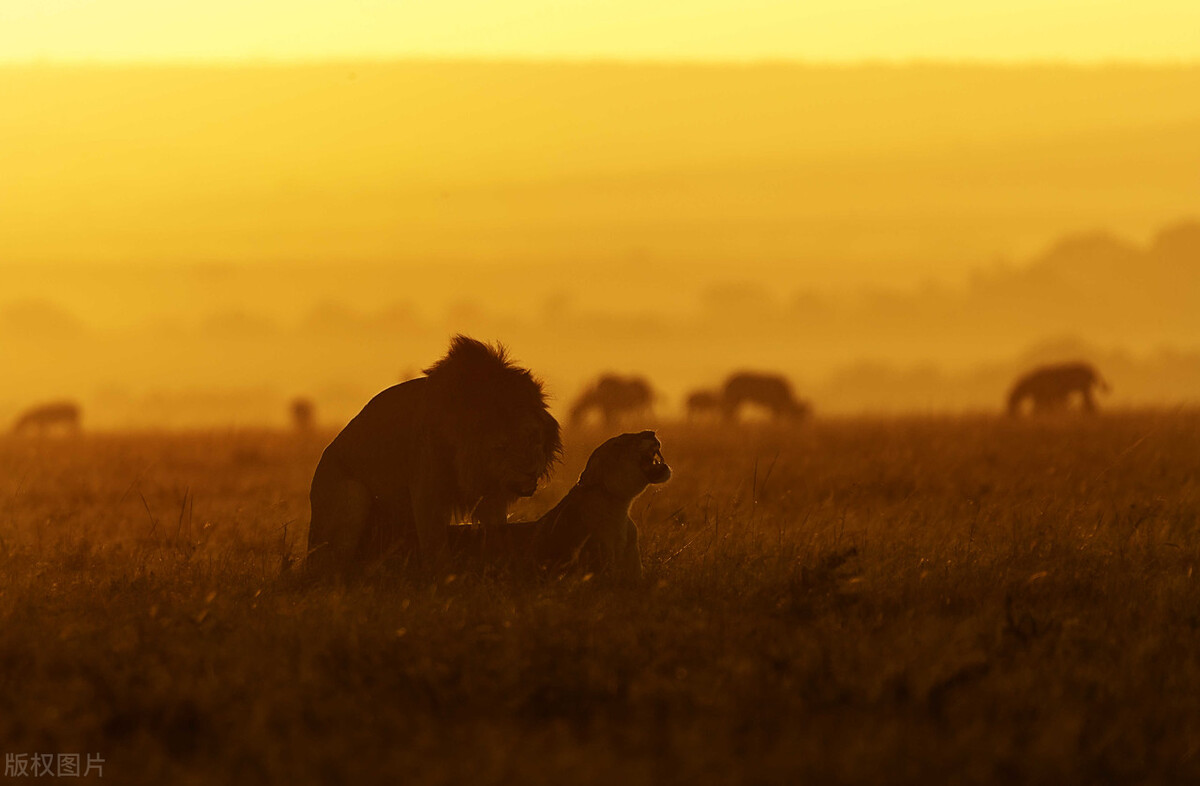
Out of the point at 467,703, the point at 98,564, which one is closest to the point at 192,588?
the point at 98,564

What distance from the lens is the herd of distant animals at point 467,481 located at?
323 inches

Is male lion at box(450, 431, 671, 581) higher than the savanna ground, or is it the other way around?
male lion at box(450, 431, 671, 581)

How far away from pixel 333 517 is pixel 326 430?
15.9 m

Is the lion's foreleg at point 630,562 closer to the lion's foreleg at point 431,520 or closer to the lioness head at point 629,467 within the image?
the lioness head at point 629,467

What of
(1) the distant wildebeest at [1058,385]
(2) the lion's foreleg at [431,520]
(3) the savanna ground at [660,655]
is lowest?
(3) the savanna ground at [660,655]

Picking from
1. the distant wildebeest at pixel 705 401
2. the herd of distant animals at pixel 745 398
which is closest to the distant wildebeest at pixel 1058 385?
the herd of distant animals at pixel 745 398

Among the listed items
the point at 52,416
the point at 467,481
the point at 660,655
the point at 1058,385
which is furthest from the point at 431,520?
the point at 52,416

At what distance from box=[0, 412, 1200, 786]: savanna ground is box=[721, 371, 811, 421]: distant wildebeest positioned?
767 inches

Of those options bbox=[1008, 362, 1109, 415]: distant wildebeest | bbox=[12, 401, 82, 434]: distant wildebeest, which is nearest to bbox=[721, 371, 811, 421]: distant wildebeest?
bbox=[1008, 362, 1109, 415]: distant wildebeest

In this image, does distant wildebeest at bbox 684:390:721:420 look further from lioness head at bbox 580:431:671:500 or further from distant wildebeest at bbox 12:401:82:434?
lioness head at bbox 580:431:671:500

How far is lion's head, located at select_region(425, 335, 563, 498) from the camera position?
8.26 m

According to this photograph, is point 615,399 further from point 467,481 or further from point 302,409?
point 467,481

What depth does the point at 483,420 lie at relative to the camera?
8266 mm

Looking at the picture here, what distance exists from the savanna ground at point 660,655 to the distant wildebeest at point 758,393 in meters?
19.5
